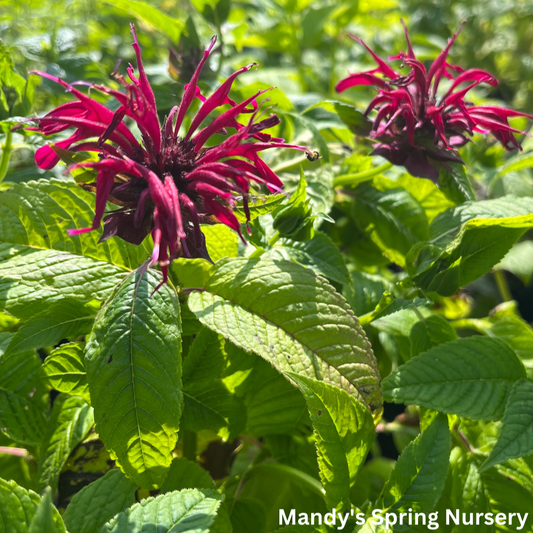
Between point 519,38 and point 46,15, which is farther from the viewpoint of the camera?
point 519,38

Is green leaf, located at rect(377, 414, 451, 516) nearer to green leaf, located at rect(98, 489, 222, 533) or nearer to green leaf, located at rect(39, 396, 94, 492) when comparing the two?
green leaf, located at rect(98, 489, 222, 533)

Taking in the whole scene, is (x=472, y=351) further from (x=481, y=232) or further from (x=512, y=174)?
(x=512, y=174)

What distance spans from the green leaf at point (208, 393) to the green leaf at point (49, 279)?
10 cm

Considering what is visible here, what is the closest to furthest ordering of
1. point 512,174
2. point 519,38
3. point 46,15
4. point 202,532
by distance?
point 202,532 < point 512,174 < point 46,15 < point 519,38

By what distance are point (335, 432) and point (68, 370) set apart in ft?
0.85

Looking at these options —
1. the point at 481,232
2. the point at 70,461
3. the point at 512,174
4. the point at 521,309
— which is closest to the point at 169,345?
the point at 70,461

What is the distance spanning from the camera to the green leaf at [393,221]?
2.37 feet

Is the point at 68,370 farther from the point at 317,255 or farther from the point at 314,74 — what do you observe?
the point at 314,74

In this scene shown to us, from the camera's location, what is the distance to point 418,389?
1.67 ft

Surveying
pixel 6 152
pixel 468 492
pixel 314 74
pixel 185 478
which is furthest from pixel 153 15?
pixel 468 492

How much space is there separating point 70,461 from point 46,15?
3.40 feet

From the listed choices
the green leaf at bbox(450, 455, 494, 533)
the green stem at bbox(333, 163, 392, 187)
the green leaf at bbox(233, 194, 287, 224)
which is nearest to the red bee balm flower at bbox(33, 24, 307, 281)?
the green leaf at bbox(233, 194, 287, 224)

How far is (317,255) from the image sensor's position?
1.99 ft

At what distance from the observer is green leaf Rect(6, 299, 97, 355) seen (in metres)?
0.46
